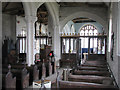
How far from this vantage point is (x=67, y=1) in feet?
29.6

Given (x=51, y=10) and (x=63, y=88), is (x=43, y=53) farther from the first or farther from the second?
(x=63, y=88)

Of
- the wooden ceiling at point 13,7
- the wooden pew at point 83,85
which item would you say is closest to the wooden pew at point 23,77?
the wooden pew at point 83,85

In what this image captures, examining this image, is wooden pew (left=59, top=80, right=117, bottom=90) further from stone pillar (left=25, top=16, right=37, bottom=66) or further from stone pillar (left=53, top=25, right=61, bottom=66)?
stone pillar (left=53, top=25, right=61, bottom=66)

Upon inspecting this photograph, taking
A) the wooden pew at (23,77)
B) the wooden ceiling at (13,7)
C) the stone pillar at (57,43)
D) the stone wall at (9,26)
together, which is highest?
the wooden ceiling at (13,7)

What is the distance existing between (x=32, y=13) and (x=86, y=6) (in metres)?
4.50

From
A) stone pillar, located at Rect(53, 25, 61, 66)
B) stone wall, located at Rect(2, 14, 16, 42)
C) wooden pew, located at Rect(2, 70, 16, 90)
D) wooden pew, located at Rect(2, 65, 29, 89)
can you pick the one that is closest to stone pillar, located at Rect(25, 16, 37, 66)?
wooden pew, located at Rect(2, 65, 29, 89)

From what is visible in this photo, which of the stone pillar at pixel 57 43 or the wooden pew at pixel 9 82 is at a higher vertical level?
the stone pillar at pixel 57 43

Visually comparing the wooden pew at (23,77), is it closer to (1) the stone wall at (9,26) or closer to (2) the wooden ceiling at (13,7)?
(2) the wooden ceiling at (13,7)

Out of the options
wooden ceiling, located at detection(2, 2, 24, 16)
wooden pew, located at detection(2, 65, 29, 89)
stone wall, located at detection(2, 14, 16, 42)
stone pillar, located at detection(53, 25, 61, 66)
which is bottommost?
wooden pew, located at detection(2, 65, 29, 89)

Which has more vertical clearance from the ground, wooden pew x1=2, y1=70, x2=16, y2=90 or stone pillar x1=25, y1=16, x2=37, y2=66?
stone pillar x1=25, y1=16, x2=37, y2=66

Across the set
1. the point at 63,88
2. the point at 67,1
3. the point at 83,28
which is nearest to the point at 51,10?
the point at 67,1

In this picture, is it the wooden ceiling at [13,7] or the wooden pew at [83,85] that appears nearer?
the wooden pew at [83,85]

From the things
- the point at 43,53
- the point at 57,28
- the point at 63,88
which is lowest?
the point at 63,88

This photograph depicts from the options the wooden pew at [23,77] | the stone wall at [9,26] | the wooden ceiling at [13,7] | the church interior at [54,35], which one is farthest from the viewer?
the stone wall at [9,26]
